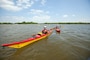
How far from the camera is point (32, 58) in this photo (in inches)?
262

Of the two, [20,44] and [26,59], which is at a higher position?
[20,44]

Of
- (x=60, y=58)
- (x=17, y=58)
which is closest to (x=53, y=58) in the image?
(x=60, y=58)

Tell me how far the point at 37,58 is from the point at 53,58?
140 cm

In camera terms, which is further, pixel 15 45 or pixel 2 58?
pixel 15 45

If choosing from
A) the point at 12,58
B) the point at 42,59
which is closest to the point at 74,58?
the point at 42,59

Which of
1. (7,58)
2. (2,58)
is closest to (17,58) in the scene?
(7,58)

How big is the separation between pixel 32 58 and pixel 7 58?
7.02ft

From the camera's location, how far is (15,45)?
734 cm

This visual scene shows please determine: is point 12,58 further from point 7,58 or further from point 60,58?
point 60,58

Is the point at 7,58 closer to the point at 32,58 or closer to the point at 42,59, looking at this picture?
the point at 32,58

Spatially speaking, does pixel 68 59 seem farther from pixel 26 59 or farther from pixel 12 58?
pixel 12 58

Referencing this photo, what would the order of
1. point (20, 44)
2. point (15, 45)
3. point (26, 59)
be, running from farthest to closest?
point (20, 44)
point (15, 45)
point (26, 59)

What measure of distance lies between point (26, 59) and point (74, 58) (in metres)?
4.17

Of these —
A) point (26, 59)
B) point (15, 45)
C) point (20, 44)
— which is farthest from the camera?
point (20, 44)
